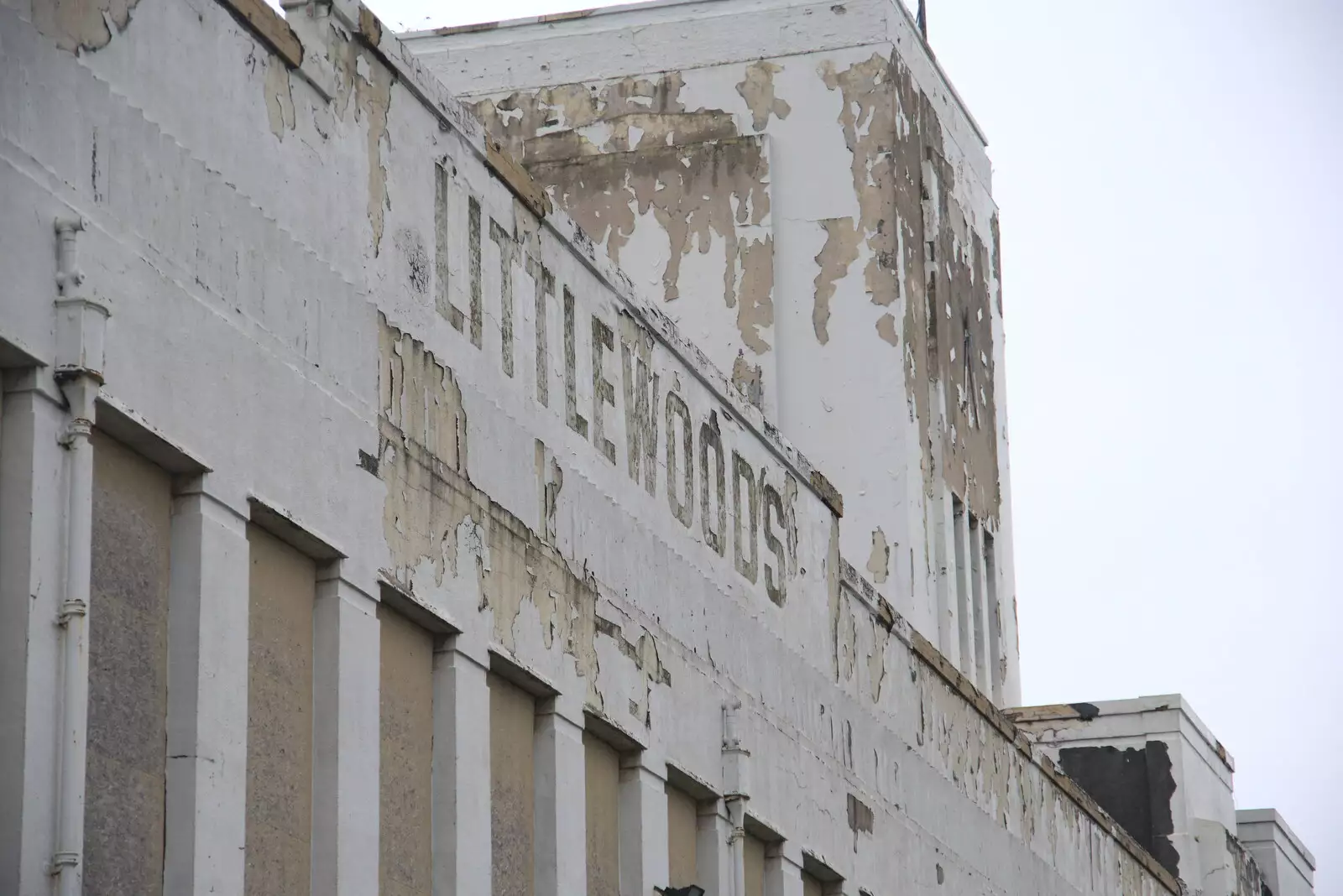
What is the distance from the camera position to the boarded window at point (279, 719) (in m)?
9.79

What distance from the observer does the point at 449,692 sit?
11.4m

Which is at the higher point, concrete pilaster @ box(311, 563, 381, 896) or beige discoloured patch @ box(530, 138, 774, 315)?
beige discoloured patch @ box(530, 138, 774, 315)

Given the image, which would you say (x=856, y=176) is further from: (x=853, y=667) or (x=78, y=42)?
(x=78, y=42)

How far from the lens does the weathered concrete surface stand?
9164 mm

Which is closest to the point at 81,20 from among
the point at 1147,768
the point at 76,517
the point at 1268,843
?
the point at 76,517

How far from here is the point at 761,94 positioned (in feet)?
82.2

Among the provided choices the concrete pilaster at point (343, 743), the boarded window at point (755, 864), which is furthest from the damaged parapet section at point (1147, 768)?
the concrete pilaster at point (343, 743)

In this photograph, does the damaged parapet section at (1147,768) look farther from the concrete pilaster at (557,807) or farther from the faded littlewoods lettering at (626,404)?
the concrete pilaster at (557,807)

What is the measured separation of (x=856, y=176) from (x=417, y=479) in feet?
46.3

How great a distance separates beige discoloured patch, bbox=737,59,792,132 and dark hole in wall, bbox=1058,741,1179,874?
8.02 metres

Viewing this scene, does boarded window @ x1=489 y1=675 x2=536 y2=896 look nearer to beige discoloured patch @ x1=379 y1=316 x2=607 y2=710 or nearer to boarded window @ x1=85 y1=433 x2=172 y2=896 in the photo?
beige discoloured patch @ x1=379 y1=316 x2=607 y2=710

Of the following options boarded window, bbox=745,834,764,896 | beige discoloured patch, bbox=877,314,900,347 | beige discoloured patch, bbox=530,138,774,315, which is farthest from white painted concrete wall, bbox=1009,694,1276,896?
boarded window, bbox=745,834,764,896

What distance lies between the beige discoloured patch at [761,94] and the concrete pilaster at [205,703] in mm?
15899

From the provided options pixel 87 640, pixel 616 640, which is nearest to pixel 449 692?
pixel 616 640
